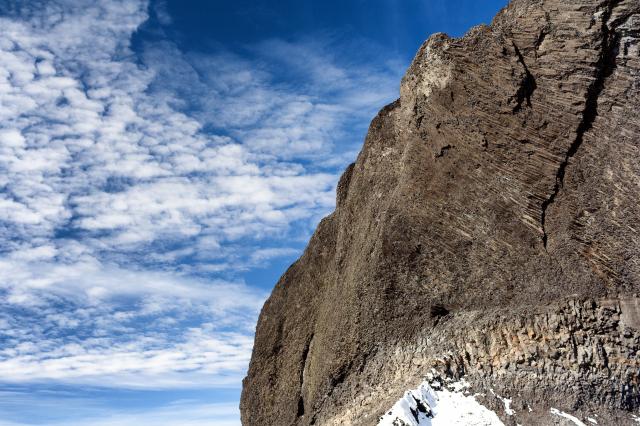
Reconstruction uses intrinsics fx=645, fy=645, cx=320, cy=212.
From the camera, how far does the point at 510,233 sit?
744 inches

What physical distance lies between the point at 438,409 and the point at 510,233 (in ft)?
18.3

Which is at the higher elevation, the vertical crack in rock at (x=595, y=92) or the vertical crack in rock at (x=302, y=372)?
the vertical crack in rock at (x=595, y=92)

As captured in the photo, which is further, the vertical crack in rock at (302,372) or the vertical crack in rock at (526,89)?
the vertical crack in rock at (302,372)

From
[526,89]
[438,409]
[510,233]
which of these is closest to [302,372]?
[438,409]

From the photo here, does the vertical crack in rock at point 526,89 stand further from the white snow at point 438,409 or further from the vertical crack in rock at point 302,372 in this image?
the vertical crack in rock at point 302,372

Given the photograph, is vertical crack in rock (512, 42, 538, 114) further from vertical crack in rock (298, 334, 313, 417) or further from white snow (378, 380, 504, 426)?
vertical crack in rock (298, 334, 313, 417)

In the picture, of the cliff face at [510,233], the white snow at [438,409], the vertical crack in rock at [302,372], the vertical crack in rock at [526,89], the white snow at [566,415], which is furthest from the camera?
the vertical crack in rock at [302,372]

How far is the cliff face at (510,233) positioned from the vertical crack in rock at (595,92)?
40mm

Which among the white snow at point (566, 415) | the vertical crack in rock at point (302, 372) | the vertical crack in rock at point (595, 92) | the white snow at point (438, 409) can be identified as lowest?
the white snow at point (566, 415)

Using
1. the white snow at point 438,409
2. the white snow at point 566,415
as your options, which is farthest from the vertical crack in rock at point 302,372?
the white snow at point 566,415

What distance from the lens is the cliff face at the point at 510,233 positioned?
16891 millimetres

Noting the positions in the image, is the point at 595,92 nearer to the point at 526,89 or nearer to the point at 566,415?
the point at 526,89

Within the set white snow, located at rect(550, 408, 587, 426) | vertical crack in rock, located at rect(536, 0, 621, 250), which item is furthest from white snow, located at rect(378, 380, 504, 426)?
vertical crack in rock, located at rect(536, 0, 621, 250)

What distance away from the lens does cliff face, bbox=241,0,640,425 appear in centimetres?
1689
